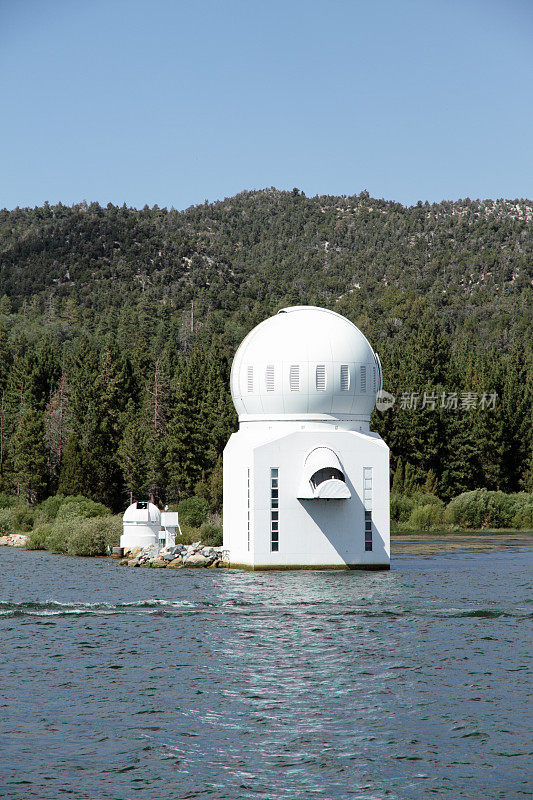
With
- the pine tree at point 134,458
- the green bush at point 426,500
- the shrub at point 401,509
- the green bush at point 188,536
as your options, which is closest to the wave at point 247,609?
the green bush at point 188,536

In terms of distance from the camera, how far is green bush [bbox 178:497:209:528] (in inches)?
2138

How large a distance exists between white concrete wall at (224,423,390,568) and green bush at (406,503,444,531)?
96.0 ft

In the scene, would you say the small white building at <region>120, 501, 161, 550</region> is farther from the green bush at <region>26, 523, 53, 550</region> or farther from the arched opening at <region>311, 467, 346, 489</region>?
the arched opening at <region>311, 467, 346, 489</region>

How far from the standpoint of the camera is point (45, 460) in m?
71.5

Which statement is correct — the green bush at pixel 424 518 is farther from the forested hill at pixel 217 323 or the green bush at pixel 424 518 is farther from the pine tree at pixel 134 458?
the pine tree at pixel 134 458

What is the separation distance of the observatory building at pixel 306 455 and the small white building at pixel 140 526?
276 inches

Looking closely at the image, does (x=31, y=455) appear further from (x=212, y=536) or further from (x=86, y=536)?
(x=212, y=536)

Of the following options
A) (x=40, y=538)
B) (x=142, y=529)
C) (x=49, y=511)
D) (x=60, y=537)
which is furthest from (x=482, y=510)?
(x=142, y=529)

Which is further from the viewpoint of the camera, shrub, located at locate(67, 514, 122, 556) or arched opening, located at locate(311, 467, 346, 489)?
shrub, located at locate(67, 514, 122, 556)

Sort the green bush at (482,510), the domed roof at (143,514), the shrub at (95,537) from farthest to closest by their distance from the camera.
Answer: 1. the green bush at (482,510)
2. the shrub at (95,537)
3. the domed roof at (143,514)

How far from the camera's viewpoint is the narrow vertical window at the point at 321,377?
37531 millimetres

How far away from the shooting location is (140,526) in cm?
4553

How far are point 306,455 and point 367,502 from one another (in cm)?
280

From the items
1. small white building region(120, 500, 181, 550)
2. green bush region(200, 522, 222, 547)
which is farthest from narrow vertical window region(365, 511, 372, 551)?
small white building region(120, 500, 181, 550)
